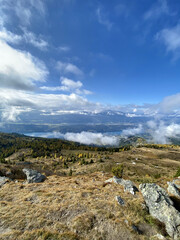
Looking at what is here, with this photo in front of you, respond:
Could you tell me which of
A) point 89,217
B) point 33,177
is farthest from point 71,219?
point 33,177

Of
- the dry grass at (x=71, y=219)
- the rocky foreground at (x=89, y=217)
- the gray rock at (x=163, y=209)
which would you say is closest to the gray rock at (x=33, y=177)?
the rocky foreground at (x=89, y=217)

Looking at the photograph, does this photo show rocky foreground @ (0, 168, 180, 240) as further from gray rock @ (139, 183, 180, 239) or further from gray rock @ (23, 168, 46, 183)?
gray rock @ (23, 168, 46, 183)

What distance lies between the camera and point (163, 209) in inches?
497

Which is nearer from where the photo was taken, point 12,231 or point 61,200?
point 12,231

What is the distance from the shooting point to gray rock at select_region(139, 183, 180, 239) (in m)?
10.9

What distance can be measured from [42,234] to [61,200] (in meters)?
6.63

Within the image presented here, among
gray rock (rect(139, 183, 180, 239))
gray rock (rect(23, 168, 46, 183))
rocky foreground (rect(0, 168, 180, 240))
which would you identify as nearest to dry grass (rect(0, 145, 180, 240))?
rocky foreground (rect(0, 168, 180, 240))

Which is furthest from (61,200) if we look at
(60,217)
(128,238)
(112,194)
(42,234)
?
(128,238)

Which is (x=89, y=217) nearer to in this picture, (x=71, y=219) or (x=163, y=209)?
(x=71, y=219)

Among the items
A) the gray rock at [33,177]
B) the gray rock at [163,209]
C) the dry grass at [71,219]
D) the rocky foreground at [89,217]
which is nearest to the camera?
the dry grass at [71,219]

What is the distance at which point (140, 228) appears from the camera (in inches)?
437

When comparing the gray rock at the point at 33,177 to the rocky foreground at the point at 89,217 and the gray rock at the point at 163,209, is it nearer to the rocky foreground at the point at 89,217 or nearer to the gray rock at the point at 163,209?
the rocky foreground at the point at 89,217

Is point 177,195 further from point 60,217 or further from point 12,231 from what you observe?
point 12,231

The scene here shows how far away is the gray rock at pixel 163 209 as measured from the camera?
1087 centimetres
